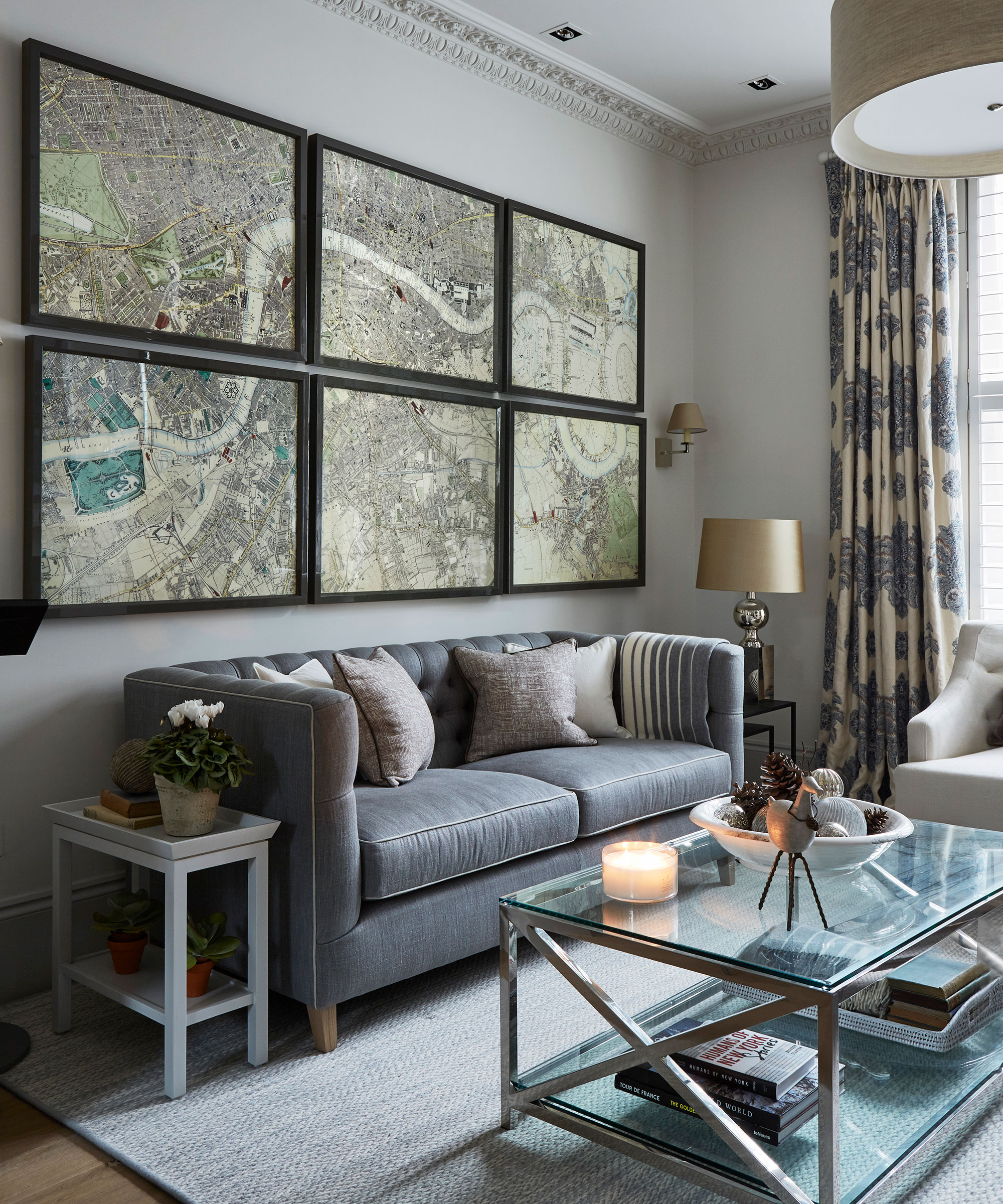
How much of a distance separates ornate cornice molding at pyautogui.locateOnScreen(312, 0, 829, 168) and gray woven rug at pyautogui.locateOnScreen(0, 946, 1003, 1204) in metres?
3.14

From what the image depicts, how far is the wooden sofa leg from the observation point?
2.43m

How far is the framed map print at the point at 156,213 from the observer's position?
2793 millimetres

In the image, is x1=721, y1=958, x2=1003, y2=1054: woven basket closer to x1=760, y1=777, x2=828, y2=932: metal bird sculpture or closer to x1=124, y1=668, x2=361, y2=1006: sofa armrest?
x1=760, y1=777, x2=828, y2=932: metal bird sculpture

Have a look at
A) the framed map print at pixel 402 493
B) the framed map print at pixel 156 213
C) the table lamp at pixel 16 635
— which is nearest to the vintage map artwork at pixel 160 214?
the framed map print at pixel 156 213

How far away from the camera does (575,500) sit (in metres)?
4.50

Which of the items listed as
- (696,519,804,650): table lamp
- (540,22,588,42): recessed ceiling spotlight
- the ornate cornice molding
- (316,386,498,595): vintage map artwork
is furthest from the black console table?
(540,22,588,42): recessed ceiling spotlight

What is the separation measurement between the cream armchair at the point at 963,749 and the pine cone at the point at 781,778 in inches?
49.2

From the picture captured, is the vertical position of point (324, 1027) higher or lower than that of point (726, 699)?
lower

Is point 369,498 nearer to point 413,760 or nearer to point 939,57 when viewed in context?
point 413,760

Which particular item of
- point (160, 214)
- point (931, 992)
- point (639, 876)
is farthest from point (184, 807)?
point (160, 214)

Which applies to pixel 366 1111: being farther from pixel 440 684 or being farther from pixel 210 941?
pixel 440 684

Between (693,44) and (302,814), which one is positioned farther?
(693,44)

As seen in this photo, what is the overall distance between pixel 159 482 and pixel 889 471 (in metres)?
2.95

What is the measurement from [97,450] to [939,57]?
7.29 feet
